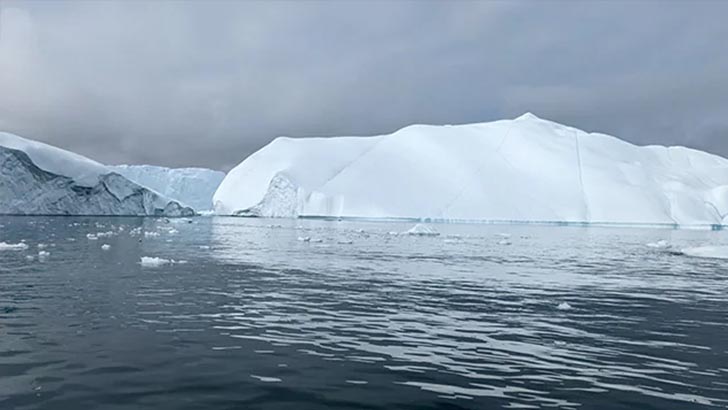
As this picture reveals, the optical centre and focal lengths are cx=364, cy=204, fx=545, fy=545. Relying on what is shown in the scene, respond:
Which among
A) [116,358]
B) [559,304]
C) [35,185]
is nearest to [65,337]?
[116,358]

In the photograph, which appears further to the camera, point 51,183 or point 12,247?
point 51,183

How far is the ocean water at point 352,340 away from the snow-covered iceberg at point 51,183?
74.4 m

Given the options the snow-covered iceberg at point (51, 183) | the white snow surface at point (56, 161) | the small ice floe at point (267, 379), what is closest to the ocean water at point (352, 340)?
the small ice floe at point (267, 379)

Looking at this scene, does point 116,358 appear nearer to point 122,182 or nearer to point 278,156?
point 122,182

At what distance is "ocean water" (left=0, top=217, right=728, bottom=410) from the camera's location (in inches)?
318

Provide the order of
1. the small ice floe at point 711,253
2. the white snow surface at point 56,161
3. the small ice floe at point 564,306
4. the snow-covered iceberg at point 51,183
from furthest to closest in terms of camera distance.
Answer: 1. the white snow surface at point 56,161
2. the snow-covered iceberg at point 51,183
3. the small ice floe at point 711,253
4. the small ice floe at point 564,306

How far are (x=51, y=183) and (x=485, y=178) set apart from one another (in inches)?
3481

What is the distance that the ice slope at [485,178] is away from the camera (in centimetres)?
11950

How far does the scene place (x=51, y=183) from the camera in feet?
293

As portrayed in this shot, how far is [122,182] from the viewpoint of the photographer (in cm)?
10031

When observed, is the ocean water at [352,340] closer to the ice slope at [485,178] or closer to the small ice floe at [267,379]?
the small ice floe at [267,379]

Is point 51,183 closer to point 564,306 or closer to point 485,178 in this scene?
point 485,178

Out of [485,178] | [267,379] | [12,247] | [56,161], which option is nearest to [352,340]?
[267,379]

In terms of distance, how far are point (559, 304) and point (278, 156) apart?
134283 mm
